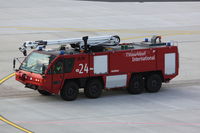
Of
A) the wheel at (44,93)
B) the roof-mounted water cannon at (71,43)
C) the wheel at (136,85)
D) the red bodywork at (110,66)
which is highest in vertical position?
the roof-mounted water cannon at (71,43)

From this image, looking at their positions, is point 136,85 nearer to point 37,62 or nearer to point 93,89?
point 93,89

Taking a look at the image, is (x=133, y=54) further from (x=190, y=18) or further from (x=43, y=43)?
(x=190, y=18)

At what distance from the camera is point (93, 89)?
24719 millimetres

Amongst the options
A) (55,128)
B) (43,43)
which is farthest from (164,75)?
(55,128)

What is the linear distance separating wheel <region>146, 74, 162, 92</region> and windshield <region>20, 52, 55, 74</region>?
438cm

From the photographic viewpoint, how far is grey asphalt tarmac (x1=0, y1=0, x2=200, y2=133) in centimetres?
2125

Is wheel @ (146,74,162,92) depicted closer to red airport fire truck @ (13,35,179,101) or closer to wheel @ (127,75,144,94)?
red airport fire truck @ (13,35,179,101)

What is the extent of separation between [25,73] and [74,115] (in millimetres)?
3279

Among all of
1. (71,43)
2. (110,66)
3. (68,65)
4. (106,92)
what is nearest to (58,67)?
(68,65)

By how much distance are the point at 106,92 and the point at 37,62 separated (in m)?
3.59

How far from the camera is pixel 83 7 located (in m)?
51.9

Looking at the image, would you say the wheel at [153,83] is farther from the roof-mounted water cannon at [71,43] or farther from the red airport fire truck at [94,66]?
the roof-mounted water cannon at [71,43]

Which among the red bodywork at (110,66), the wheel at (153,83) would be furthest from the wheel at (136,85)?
the wheel at (153,83)

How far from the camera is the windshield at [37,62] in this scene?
2390 centimetres
